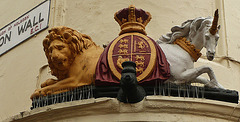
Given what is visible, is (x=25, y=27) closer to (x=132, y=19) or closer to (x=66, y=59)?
(x=66, y=59)

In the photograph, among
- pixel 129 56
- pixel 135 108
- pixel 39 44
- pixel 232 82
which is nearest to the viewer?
pixel 135 108

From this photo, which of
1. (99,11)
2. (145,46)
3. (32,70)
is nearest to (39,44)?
(32,70)

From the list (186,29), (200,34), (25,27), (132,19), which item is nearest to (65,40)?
(132,19)

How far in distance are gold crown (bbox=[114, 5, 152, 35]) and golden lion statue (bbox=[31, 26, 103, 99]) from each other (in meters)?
0.34

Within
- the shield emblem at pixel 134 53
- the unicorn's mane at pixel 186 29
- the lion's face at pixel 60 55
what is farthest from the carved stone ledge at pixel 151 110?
A: the unicorn's mane at pixel 186 29

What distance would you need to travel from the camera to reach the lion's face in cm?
525

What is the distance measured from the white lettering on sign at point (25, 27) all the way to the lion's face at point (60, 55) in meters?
1.68

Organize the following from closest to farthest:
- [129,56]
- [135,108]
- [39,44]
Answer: [135,108]
[129,56]
[39,44]

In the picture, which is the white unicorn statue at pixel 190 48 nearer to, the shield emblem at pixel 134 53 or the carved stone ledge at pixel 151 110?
the shield emblem at pixel 134 53

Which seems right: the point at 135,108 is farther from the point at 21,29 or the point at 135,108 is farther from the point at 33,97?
the point at 21,29

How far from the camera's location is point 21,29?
7.25 m

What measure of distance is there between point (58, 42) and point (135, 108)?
1040 mm

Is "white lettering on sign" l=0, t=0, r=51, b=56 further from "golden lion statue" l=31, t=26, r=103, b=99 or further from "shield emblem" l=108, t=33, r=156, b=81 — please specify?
"shield emblem" l=108, t=33, r=156, b=81

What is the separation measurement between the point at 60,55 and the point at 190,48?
1.16m
